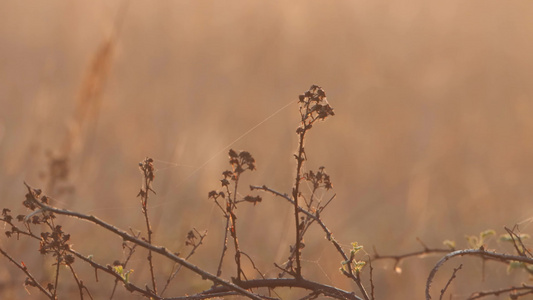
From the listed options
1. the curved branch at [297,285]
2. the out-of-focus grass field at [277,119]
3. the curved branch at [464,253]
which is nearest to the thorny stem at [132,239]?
the curved branch at [297,285]

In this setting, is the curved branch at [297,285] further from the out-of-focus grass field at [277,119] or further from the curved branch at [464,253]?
the out-of-focus grass field at [277,119]

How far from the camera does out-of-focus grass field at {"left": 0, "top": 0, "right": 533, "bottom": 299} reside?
3990 millimetres

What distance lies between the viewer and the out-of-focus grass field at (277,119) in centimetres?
399

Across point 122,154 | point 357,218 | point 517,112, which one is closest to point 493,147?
point 517,112

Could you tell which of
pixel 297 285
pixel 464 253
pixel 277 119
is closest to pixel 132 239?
pixel 297 285

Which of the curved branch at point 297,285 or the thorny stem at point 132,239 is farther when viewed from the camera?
the curved branch at point 297,285

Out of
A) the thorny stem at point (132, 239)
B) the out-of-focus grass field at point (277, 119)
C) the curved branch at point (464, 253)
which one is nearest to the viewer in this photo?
the thorny stem at point (132, 239)

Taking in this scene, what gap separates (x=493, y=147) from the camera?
17.4 feet

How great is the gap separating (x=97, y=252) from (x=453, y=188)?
2390 mm

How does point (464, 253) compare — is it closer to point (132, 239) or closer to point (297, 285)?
point (297, 285)

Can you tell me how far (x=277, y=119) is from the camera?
531 cm

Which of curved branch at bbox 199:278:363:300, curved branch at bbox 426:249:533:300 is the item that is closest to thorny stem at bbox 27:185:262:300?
curved branch at bbox 199:278:363:300

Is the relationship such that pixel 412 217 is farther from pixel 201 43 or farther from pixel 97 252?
pixel 201 43

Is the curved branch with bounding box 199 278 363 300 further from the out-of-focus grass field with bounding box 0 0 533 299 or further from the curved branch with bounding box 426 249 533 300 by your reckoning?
the out-of-focus grass field with bounding box 0 0 533 299
